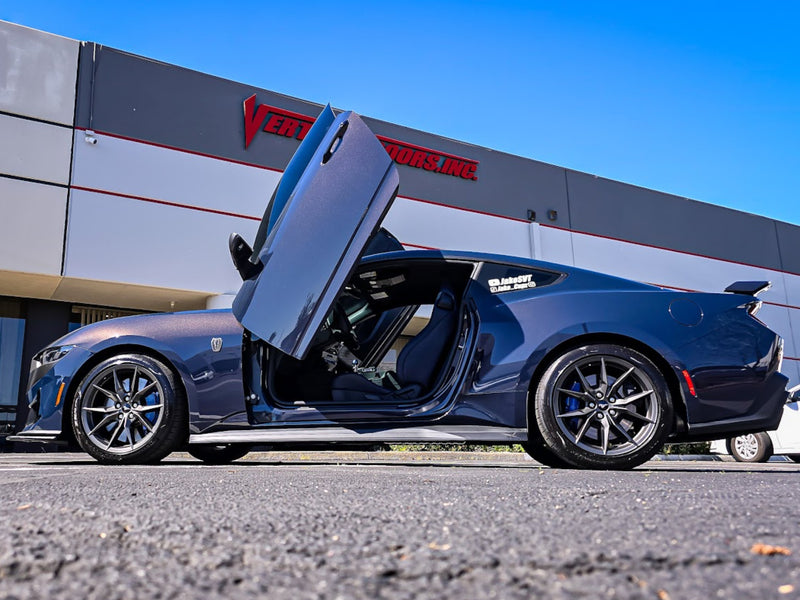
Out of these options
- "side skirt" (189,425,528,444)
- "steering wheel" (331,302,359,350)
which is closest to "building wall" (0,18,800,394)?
"steering wheel" (331,302,359,350)

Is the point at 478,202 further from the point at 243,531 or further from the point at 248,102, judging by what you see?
the point at 243,531

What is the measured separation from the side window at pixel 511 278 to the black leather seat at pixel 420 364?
32cm

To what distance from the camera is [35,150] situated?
11.1 meters

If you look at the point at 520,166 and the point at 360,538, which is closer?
the point at 360,538

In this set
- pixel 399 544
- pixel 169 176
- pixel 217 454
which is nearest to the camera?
pixel 399 544

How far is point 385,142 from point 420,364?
38.9ft

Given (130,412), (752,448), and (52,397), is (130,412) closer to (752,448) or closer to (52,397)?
(52,397)

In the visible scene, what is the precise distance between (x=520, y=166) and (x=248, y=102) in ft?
23.4

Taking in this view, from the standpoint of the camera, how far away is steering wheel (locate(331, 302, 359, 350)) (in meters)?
4.15

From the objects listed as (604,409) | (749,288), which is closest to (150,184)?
(604,409)

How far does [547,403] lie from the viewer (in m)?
3.32

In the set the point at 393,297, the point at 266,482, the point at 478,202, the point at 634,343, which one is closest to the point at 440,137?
the point at 478,202

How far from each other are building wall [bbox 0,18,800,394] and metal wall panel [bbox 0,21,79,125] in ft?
0.06

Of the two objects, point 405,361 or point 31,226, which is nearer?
point 405,361
